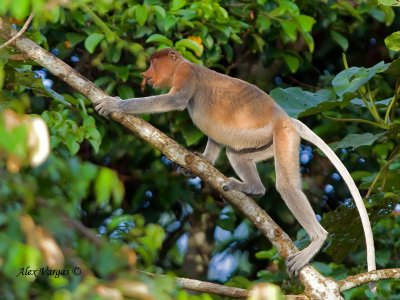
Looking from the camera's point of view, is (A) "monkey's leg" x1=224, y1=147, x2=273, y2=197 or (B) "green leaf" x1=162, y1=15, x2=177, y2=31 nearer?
(A) "monkey's leg" x1=224, y1=147, x2=273, y2=197

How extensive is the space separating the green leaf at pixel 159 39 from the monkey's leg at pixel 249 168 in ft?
2.87

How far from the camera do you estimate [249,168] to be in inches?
202

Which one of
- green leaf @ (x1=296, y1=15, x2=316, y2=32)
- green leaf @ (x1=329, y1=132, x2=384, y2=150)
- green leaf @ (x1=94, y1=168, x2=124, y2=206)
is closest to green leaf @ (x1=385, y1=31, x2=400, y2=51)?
green leaf @ (x1=329, y1=132, x2=384, y2=150)

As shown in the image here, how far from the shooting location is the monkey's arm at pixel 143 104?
4.64m

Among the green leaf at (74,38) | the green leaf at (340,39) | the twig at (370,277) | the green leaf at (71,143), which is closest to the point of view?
the twig at (370,277)

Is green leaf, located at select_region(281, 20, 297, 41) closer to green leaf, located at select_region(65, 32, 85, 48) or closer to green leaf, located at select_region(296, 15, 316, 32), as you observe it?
green leaf, located at select_region(296, 15, 316, 32)

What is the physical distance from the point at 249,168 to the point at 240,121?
0.28 meters

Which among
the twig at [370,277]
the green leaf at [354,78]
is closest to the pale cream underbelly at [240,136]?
the green leaf at [354,78]

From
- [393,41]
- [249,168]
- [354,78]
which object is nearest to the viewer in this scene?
[393,41]

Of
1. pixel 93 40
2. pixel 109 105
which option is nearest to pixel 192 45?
pixel 93 40

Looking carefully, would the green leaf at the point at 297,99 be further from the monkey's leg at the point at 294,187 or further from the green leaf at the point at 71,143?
the green leaf at the point at 71,143

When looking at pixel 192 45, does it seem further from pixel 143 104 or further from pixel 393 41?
pixel 393 41

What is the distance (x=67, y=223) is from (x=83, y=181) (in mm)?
107

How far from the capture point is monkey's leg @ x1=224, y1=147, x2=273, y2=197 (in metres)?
5.00
